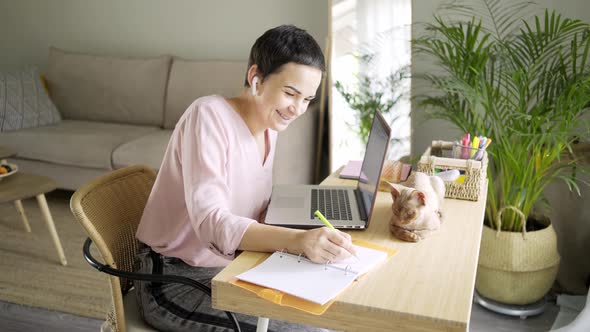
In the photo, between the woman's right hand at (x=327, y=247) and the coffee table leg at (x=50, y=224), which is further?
the coffee table leg at (x=50, y=224)

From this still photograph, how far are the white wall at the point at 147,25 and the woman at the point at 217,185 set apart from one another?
6.92 feet

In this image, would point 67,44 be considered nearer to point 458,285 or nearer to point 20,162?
point 20,162

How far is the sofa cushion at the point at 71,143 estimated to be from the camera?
323 centimetres

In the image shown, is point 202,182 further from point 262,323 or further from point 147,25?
point 147,25

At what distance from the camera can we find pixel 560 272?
2.50m

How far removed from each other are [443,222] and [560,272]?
59.4 inches

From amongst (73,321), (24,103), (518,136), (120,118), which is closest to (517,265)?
(518,136)

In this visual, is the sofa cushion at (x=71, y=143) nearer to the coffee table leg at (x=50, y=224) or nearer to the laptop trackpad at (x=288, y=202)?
the coffee table leg at (x=50, y=224)

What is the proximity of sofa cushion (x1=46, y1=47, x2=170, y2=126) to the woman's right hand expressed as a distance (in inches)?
110

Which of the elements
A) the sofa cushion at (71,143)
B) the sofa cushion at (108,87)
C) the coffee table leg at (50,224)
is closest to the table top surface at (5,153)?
the sofa cushion at (71,143)

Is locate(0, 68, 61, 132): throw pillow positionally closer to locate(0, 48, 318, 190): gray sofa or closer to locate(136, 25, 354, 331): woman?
locate(0, 48, 318, 190): gray sofa

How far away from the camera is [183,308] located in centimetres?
124

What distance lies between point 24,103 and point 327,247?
320 centimetres

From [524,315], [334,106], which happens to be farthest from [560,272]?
[334,106]
